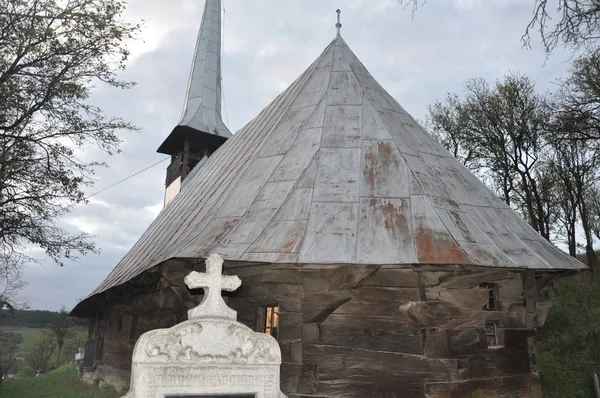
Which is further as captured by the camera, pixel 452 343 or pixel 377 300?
pixel 377 300

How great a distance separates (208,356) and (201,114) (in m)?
16.8

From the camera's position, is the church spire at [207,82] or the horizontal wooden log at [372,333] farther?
the church spire at [207,82]

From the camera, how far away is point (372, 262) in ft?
17.0

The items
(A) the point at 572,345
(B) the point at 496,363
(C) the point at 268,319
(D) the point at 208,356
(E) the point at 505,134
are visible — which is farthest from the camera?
(E) the point at 505,134

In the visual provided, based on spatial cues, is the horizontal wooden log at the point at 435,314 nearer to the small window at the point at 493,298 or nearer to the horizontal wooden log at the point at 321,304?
the horizontal wooden log at the point at 321,304

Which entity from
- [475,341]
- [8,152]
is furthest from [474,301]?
[8,152]

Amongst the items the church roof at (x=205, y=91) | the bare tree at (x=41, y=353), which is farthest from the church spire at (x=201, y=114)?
the bare tree at (x=41, y=353)

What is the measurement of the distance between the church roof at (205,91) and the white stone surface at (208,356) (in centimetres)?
1531

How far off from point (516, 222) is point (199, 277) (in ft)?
17.1

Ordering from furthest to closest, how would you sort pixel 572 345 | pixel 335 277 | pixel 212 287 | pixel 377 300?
1. pixel 572 345
2. pixel 377 300
3. pixel 335 277
4. pixel 212 287

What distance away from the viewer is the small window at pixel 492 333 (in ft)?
21.1

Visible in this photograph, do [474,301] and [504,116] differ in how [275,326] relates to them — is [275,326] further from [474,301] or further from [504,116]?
[504,116]

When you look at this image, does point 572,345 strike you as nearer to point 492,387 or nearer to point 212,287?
point 492,387

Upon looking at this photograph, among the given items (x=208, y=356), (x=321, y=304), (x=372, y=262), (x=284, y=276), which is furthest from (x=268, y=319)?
(x=208, y=356)
